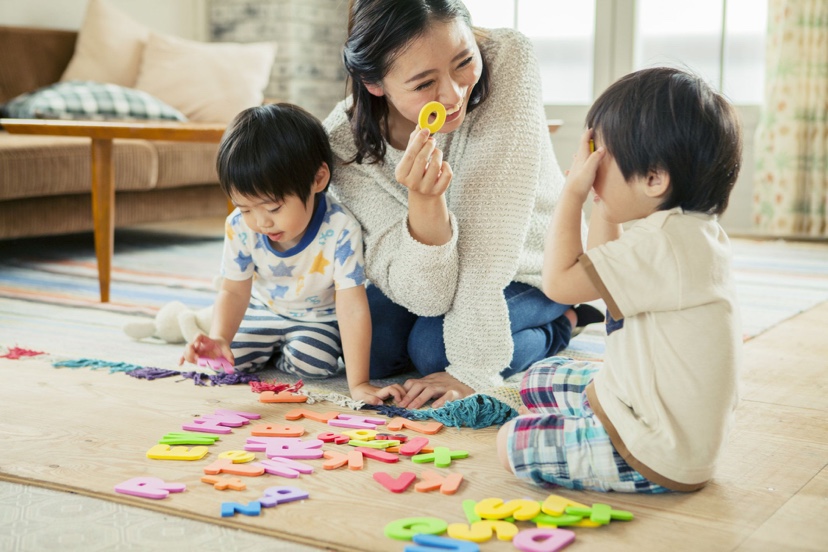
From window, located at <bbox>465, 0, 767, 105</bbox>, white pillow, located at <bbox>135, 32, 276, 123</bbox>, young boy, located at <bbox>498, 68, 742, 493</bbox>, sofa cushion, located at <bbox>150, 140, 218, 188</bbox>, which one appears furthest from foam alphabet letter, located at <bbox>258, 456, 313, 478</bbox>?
window, located at <bbox>465, 0, 767, 105</bbox>

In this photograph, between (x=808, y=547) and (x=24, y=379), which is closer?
(x=808, y=547)

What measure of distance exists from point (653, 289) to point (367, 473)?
406 mm

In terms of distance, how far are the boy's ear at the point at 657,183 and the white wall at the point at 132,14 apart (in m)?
3.10

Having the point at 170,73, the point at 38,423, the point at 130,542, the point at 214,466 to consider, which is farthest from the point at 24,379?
the point at 170,73

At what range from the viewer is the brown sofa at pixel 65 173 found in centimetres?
263

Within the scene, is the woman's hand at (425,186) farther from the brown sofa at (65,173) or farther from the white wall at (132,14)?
the white wall at (132,14)

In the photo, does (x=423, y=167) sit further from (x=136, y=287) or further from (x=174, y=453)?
(x=136, y=287)

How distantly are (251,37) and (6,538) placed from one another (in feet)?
12.0

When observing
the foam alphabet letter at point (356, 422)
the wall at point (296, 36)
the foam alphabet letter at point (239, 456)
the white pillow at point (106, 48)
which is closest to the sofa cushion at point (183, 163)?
the white pillow at point (106, 48)

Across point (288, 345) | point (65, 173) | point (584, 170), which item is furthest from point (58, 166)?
point (584, 170)

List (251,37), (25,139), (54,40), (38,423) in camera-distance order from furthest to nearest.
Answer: (251,37) < (54,40) < (25,139) < (38,423)

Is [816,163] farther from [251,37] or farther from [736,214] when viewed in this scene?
[251,37]

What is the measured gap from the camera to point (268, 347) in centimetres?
161

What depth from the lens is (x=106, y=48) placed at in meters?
3.49
